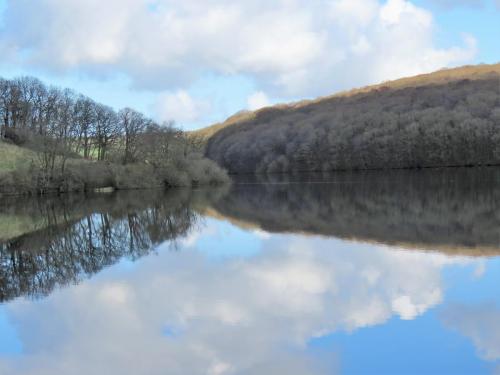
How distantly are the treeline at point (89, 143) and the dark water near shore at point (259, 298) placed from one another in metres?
40.1

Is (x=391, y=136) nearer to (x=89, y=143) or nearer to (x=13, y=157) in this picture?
(x=89, y=143)

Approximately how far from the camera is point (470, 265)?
17797 millimetres

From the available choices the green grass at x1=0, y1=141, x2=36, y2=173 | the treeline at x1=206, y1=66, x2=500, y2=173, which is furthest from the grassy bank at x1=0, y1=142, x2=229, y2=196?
the treeline at x1=206, y1=66, x2=500, y2=173

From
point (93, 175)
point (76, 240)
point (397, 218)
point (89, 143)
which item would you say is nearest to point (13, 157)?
point (93, 175)

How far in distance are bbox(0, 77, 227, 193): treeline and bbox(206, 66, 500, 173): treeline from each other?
53216 mm

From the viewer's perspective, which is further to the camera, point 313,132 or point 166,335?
point 313,132

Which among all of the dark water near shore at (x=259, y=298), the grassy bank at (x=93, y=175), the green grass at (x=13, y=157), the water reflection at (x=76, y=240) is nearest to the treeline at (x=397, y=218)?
the dark water near shore at (x=259, y=298)

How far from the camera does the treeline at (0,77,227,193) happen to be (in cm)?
6888

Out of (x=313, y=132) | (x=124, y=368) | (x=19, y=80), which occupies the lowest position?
(x=124, y=368)

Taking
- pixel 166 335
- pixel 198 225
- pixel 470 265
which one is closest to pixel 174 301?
pixel 166 335

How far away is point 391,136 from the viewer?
124 m

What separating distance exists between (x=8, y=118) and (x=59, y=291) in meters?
82.9

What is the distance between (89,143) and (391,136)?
220 ft

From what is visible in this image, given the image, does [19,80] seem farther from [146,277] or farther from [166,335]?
[166,335]
